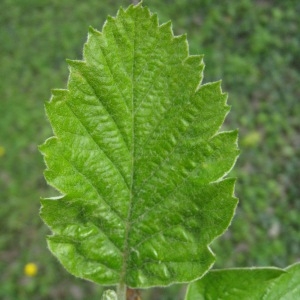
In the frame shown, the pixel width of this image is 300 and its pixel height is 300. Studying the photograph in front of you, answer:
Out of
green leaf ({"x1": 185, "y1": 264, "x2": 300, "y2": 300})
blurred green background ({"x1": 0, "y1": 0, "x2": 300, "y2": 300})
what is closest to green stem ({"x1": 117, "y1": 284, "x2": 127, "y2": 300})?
green leaf ({"x1": 185, "y1": 264, "x2": 300, "y2": 300})

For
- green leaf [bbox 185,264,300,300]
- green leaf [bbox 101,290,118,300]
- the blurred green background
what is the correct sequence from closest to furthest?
green leaf [bbox 101,290,118,300], green leaf [bbox 185,264,300,300], the blurred green background

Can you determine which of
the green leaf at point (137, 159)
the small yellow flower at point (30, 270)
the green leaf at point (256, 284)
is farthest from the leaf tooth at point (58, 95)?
the small yellow flower at point (30, 270)

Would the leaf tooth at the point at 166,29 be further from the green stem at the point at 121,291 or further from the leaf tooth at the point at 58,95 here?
the green stem at the point at 121,291

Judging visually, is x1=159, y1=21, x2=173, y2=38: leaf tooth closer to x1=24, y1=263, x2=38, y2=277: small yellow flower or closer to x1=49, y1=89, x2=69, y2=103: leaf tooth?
x1=49, y1=89, x2=69, y2=103: leaf tooth

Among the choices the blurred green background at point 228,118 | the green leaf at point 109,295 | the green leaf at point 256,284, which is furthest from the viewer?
the blurred green background at point 228,118

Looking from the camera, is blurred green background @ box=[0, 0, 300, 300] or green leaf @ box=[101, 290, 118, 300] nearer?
green leaf @ box=[101, 290, 118, 300]

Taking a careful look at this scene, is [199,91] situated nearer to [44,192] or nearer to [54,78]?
[44,192]
